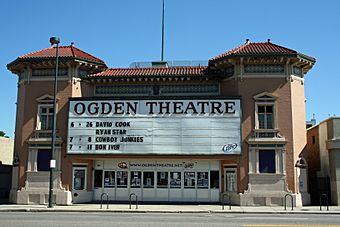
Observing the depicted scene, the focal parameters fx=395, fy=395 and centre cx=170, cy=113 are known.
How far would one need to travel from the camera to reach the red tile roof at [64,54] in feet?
84.5

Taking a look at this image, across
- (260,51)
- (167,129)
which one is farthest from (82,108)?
(260,51)

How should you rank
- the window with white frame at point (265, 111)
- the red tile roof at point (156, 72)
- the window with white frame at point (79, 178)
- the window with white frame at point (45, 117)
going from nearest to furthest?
1. the window with white frame at point (265, 111)
2. the window with white frame at point (79, 178)
3. the red tile roof at point (156, 72)
4. the window with white frame at point (45, 117)

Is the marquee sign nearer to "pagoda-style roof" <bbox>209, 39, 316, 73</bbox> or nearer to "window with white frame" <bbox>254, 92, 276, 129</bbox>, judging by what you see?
"window with white frame" <bbox>254, 92, 276, 129</bbox>

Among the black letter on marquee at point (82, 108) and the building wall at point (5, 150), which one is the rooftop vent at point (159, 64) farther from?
the building wall at point (5, 150)

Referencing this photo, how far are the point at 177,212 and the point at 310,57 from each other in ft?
42.7

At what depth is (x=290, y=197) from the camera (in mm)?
22922

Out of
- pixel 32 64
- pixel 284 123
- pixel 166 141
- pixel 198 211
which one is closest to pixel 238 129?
pixel 284 123

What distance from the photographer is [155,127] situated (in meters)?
24.2

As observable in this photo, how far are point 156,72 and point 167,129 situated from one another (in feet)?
13.7

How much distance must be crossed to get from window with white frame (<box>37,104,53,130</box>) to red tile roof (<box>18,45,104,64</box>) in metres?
3.29

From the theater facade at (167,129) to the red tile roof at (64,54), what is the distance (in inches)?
4.3

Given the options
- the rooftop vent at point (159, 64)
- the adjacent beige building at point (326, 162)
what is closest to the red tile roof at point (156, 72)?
the rooftop vent at point (159, 64)

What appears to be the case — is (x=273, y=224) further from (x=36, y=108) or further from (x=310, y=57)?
(x=36, y=108)

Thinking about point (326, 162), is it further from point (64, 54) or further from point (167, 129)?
point (64, 54)
